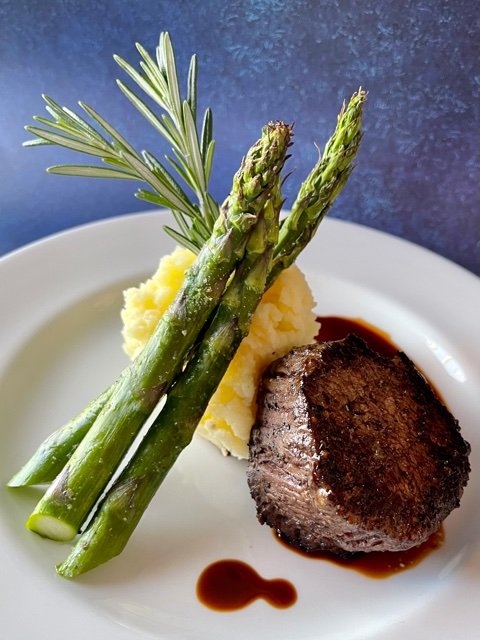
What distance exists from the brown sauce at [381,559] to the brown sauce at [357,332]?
4.05ft

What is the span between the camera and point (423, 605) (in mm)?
2637

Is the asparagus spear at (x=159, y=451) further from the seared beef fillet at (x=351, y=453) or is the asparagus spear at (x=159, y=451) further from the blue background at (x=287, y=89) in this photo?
the blue background at (x=287, y=89)

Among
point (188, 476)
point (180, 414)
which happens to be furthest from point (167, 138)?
point (188, 476)

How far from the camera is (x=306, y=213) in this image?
3189 mm

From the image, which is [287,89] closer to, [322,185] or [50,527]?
[322,185]

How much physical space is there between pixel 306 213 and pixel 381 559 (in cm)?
151

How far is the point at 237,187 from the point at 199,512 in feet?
4.56

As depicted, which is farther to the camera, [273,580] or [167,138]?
[167,138]

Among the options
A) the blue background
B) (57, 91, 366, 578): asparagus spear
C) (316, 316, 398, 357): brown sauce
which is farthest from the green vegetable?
the blue background

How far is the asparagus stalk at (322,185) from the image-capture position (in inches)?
122

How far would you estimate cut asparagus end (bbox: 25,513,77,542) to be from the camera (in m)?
2.71

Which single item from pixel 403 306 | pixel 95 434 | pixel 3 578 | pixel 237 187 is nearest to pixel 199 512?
pixel 95 434

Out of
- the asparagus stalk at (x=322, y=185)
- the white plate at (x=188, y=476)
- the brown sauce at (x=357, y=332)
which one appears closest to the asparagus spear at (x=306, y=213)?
the asparagus stalk at (x=322, y=185)

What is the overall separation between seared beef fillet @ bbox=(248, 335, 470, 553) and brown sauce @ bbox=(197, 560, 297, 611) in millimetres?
220
